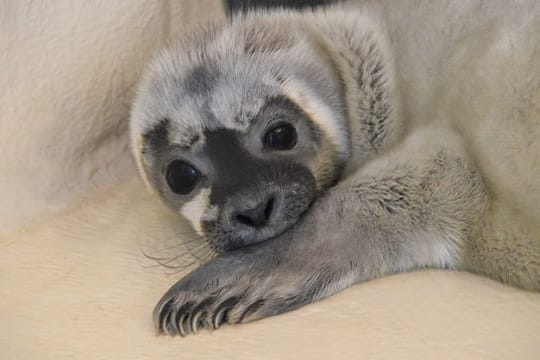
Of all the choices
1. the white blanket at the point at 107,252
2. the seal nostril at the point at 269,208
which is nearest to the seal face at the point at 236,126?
the seal nostril at the point at 269,208

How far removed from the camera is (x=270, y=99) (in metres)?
1.63

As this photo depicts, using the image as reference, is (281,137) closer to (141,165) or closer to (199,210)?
(199,210)

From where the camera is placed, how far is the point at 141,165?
5.91 feet

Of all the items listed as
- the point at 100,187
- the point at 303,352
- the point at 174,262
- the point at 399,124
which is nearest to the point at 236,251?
the point at 174,262

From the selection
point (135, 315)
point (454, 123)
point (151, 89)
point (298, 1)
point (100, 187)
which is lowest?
point (135, 315)

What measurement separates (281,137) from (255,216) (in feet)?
0.78

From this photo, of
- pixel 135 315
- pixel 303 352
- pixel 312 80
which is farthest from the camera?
pixel 312 80

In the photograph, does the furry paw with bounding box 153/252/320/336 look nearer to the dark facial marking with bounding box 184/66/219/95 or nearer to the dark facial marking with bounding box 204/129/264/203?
the dark facial marking with bounding box 204/129/264/203

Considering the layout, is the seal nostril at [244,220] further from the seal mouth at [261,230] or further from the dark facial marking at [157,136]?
the dark facial marking at [157,136]

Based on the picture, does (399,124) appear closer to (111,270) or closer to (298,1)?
(298,1)

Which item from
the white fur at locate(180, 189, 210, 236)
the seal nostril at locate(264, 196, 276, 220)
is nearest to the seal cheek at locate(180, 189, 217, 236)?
the white fur at locate(180, 189, 210, 236)

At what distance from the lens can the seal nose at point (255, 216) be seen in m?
1.43

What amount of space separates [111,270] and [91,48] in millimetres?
605

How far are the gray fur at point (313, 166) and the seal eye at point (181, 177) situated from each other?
0.8 inches
